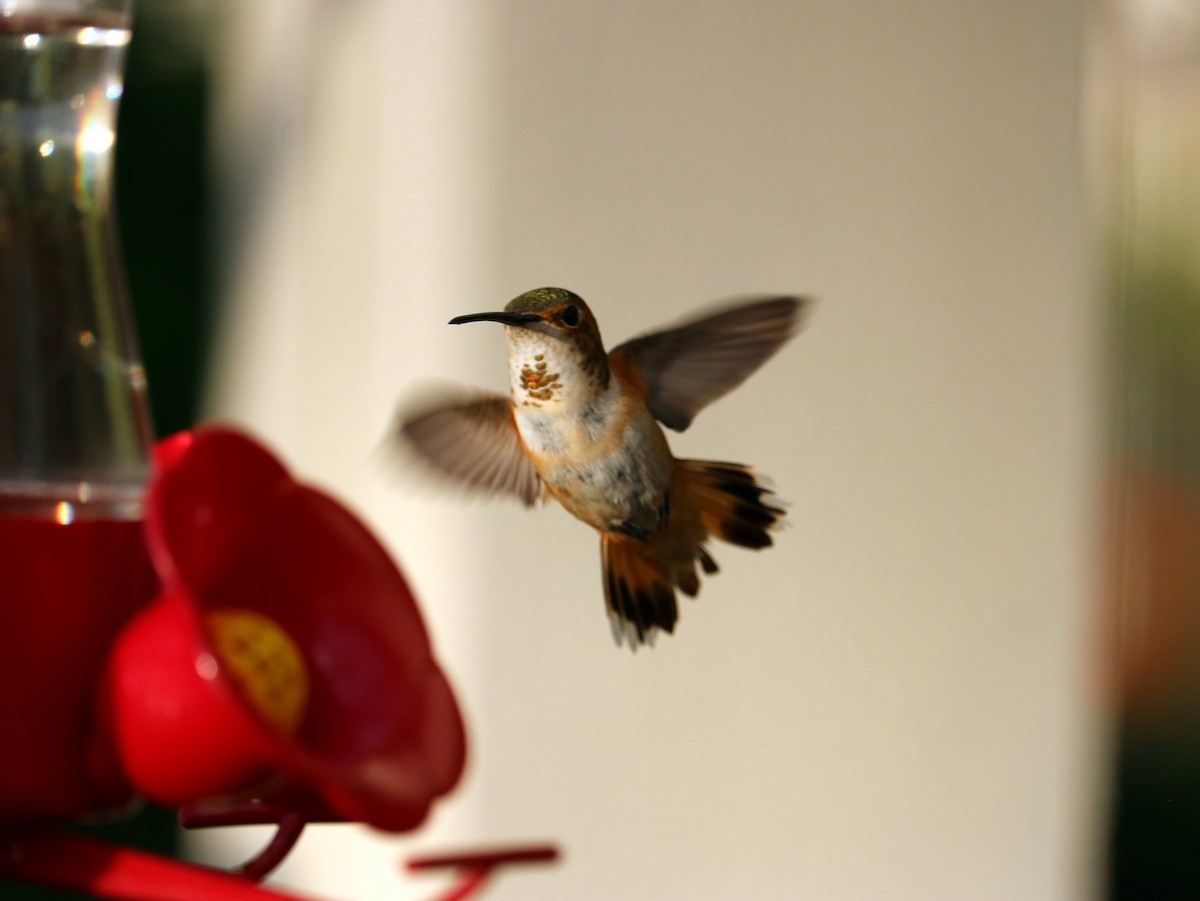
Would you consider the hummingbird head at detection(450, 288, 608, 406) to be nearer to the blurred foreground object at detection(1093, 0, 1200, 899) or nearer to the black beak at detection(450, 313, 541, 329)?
the black beak at detection(450, 313, 541, 329)

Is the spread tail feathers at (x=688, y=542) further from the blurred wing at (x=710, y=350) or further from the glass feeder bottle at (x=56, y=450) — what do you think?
the glass feeder bottle at (x=56, y=450)

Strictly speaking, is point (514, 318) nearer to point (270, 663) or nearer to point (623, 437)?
point (623, 437)

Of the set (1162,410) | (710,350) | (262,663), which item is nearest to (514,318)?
(710,350)

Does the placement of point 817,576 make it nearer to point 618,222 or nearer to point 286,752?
point 618,222

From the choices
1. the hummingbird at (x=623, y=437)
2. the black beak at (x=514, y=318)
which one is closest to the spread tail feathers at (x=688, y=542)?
the hummingbird at (x=623, y=437)

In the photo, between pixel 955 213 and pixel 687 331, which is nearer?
pixel 687 331

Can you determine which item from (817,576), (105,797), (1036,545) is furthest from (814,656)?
(105,797)
